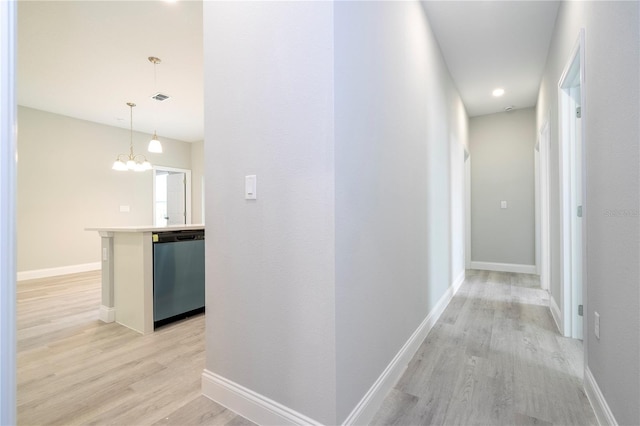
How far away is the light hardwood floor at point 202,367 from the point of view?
1.51 m

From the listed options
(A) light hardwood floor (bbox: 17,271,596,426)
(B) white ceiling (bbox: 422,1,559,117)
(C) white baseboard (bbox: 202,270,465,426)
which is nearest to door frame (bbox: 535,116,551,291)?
(B) white ceiling (bbox: 422,1,559,117)

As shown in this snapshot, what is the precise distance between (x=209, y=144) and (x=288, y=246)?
30.9 inches

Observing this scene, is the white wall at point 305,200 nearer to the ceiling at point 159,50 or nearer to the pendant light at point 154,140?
the ceiling at point 159,50

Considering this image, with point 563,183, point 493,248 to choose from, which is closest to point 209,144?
point 563,183

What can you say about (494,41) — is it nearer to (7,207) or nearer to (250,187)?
(250,187)

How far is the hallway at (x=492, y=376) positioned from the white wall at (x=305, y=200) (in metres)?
0.24

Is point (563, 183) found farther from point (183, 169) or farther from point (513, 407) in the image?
point (183, 169)

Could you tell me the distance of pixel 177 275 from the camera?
2820mm

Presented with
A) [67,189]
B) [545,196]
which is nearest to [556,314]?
[545,196]

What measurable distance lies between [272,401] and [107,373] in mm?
1274

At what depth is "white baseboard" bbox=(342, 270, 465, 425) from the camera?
1.39 meters

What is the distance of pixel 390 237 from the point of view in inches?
70.6

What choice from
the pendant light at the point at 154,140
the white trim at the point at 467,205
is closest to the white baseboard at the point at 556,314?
the white trim at the point at 467,205

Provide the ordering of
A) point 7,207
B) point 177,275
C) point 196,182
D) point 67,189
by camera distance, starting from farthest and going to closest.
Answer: point 196,182 → point 67,189 → point 177,275 → point 7,207
